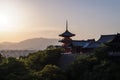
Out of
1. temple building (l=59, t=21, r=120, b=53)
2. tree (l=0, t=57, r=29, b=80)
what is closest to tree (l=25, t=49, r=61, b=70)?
tree (l=0, t=57, r=29, b=80)

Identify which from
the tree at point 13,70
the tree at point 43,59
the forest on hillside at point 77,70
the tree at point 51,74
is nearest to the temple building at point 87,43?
the forest on hillside at point 77,70

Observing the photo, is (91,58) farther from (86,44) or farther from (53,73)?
(86,44)

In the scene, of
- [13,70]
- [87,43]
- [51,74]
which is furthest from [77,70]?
[87,43]

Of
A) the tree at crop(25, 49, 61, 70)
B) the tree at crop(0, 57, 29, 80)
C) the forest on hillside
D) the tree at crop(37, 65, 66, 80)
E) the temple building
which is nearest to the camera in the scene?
the forest on hillside

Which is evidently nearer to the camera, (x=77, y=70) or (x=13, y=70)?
(x=13, y=70)

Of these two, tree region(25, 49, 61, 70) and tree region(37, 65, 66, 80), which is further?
tree region(25, 49, 61, 70)

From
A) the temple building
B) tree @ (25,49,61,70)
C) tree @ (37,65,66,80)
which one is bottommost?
tree @ (37,65,66,80)

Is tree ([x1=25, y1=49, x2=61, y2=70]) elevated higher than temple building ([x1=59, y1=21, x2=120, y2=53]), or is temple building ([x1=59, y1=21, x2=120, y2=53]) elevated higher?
temple building ([x1=59, y1=21, x2=120, y2=53])

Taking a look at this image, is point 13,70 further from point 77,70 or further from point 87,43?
point 87,43

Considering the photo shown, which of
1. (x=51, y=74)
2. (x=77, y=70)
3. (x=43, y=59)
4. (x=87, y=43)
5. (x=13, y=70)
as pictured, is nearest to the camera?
(x=13, y=70)

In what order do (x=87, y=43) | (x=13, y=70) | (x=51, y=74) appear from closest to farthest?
(x=13, y=70), (x=51, y=74), (x=87, y=43)

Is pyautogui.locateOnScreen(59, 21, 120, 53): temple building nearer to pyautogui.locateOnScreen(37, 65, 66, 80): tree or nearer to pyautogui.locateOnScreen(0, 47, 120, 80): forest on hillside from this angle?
pyautogui.locateOnScreen(0, 47, 120, 80): forest on hillside

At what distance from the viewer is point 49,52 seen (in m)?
51.0

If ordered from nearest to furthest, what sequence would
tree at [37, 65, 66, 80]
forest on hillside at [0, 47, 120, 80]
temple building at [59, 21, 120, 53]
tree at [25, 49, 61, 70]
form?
1. forest on hillside at [0, 47, 120, 80]
2. tree at [37, 65, 66, 80]
3. temple building at [59, 21, 120, 53]
4. tree at [25, 49, 61, 70]
